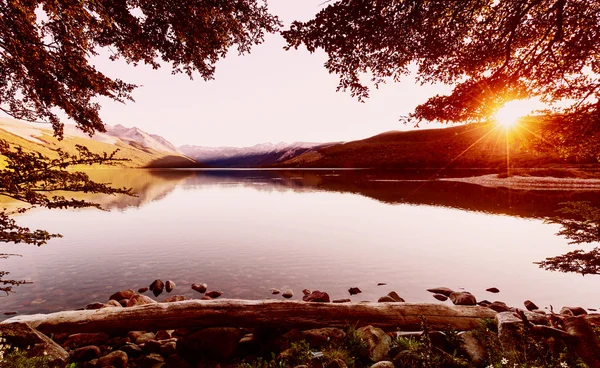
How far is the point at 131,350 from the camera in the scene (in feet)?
26.0

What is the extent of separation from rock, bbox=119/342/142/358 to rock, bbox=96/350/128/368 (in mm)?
398

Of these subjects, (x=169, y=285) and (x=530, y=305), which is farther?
Result: (x=169, y=285)

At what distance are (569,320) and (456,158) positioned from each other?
167219mm

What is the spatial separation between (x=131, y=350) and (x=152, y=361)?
2.53 ft

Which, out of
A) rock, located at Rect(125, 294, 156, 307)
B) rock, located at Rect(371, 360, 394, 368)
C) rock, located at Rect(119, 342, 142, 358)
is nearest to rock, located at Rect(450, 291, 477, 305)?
rock, located at Rect(371, 360, 394, 368)

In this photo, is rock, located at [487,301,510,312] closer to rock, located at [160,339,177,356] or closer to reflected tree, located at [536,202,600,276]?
reflected tree, located at [536,202,600,276]

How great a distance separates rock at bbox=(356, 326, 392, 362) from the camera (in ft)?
24.2

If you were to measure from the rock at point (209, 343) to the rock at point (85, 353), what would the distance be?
205cm

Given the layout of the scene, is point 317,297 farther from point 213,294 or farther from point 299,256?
point 299,256

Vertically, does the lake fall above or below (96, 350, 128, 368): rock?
below

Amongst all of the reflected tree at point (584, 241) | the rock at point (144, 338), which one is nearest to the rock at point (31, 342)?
the rock at point (144, 338)

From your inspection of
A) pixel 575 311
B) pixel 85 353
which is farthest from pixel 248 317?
pixel 575 311

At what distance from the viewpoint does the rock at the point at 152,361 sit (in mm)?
7551

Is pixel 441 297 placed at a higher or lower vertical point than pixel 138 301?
lower
